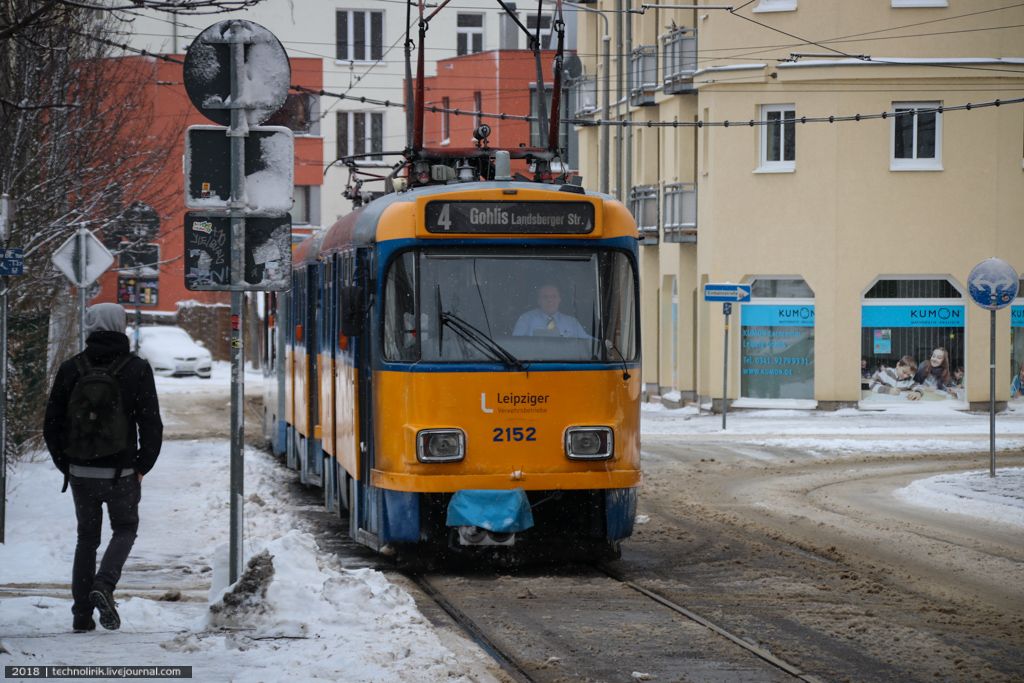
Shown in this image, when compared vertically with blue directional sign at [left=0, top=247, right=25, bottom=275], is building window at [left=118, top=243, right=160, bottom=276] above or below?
above

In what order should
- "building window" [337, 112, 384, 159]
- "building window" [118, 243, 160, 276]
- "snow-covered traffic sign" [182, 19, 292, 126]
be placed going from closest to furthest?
"snow-covered traffic sign" [182, 19, 292, 126] < "building window" [118, 243, 160, 276] < "building window" [337, 112, 384, 159]

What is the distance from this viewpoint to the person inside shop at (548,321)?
44.2 feet

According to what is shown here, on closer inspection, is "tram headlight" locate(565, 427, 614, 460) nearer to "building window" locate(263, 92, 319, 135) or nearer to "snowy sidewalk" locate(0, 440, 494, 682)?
"snowy sidewalk" locate(0, 440, 494, 682)

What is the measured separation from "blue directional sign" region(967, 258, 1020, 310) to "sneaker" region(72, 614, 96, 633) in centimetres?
1550

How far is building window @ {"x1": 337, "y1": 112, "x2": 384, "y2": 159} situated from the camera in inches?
2953

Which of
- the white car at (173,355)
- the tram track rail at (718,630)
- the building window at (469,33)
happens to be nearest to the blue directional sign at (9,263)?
the tram track rail at (718,630)

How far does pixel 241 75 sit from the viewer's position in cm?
1008

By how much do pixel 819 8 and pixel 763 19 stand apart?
126cm

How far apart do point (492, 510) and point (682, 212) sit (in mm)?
30220

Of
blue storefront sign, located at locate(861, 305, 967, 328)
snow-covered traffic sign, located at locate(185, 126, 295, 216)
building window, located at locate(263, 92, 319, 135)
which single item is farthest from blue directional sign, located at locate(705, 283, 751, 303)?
building window, located at locate(263, 92, 319, 135)

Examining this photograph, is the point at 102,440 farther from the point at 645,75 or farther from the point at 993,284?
the point at 645,75

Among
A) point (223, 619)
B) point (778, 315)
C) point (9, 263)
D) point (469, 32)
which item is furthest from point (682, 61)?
point (223, 619)

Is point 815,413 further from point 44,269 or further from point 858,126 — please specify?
point 44,269

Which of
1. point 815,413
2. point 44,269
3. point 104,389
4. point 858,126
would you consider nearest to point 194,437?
point 44,269
